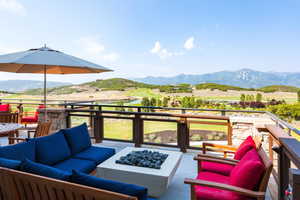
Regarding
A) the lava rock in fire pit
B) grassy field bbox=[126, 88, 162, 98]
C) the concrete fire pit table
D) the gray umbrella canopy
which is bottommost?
the concrete fire pit table

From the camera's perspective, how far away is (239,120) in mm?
4137

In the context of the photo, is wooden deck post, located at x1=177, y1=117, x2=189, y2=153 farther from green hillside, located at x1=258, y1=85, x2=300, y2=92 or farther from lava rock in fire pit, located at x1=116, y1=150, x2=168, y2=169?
green hillside, located at x1=258, y1=85, x2=300, y2=92

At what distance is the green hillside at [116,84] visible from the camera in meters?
9.13

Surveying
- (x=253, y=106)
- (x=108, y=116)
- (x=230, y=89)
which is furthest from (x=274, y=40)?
(x=108, y=116)

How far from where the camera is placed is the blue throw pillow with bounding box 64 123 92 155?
3.23m

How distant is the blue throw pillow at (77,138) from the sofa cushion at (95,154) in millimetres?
84

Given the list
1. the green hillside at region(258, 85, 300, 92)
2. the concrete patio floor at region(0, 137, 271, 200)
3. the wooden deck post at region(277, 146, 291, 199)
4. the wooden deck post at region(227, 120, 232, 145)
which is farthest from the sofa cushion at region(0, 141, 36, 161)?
the green hillside at region(258, 85, 300, 92)

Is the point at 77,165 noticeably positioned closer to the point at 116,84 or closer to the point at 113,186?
the point at 113,186

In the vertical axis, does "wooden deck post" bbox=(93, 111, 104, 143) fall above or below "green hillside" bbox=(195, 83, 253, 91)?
below

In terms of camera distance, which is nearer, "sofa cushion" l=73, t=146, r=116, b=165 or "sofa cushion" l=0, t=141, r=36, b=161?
"sofa cushion" l=0, t=141, r=36, b=161

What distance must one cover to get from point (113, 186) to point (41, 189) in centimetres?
60

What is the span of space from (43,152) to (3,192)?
87 cm

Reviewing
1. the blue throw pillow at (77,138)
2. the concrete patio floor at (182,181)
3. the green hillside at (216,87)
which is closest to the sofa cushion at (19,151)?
the blue throw pillow at (77,138)

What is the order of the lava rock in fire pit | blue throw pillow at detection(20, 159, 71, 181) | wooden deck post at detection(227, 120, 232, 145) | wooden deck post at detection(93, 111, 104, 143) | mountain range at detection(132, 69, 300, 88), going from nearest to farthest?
blue throw pillow at detection(20, 159, 71, 181) → the lava rock in fire pit → wooden deck post at detection(227, 120, 232, 145) → wooden deck post at detection(93, 111, 104, 143) → mountain range at detection(132, 69, 300, 88)
